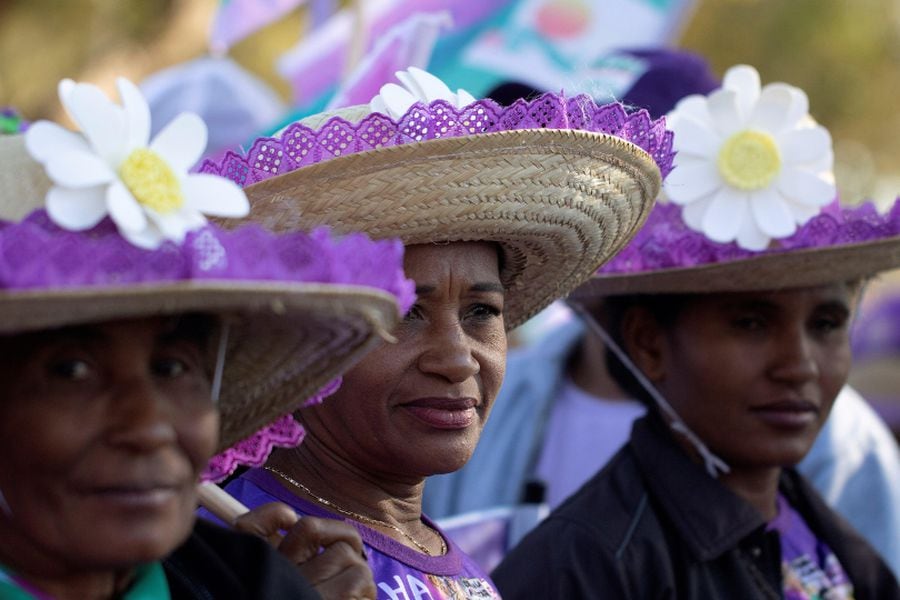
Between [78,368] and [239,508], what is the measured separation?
1.84 feet

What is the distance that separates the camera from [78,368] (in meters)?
2.04

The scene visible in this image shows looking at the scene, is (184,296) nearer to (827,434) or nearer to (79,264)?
(79,264)

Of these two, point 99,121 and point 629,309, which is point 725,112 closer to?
point 629,309

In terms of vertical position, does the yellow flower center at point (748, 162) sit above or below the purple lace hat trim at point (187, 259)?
above

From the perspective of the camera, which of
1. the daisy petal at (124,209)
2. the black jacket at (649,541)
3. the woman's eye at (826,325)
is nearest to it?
the daisy petal at (124,209)

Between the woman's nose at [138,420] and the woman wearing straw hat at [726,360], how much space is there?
158 cm

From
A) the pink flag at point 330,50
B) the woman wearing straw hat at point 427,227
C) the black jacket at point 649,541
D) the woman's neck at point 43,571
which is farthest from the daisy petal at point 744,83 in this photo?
the pink flag at point 330,50

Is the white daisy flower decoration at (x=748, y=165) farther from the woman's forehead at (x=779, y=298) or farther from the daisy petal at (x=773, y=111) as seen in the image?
the woman's forehead at (x=779, y=298)

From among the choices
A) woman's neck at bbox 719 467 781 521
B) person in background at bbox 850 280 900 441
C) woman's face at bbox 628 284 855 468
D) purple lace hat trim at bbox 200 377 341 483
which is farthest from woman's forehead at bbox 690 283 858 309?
person in background at bbox 850 280 900 441

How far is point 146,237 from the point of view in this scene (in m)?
2.00

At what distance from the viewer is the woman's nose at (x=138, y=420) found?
2.02 metres

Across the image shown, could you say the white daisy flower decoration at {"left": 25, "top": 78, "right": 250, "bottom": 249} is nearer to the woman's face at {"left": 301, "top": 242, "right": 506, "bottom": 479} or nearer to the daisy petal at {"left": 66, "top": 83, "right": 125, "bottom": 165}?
the daisy petal at {"left": 66, "top": 83, "right": 125, "bottom": 165}

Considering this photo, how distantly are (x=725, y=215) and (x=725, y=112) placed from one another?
31 cm

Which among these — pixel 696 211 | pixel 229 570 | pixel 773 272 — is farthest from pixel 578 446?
pixel 229 570
